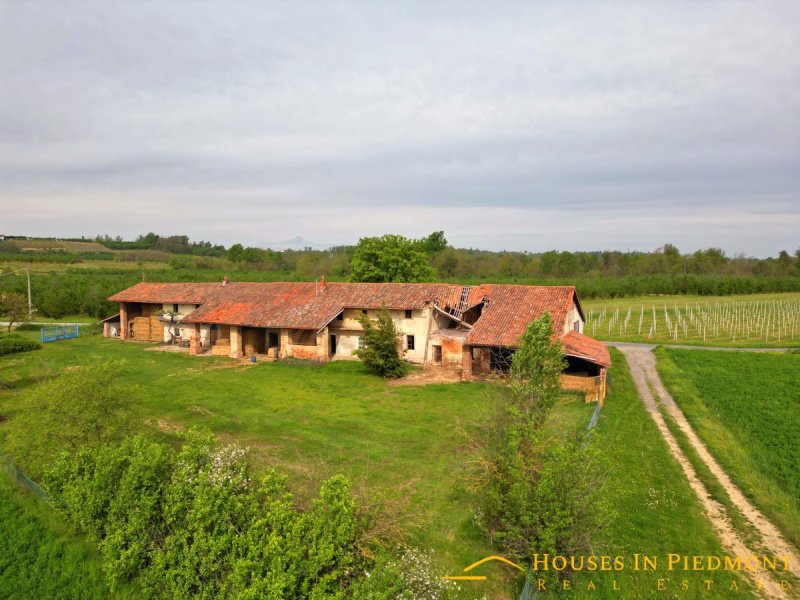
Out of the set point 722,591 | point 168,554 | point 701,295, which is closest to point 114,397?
point 168,554

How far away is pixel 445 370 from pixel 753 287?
262ft

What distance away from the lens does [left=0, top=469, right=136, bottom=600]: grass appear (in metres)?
10.1

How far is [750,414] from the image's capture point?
20828 mm

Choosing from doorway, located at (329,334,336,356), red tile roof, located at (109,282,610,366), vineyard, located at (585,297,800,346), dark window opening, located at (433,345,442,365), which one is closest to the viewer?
red tile roof, located at (109,282,610,366)

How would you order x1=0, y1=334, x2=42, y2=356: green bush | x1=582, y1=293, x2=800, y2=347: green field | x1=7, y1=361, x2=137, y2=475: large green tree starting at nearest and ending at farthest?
x1=7, y1=361, x2=137, y2=475: large green tree, x1=0, y1=334, x2=42, y2=356: green bush, x1=582, y1=293, x2=800, y2=347: green field

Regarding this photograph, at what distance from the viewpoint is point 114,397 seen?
44.7 feet

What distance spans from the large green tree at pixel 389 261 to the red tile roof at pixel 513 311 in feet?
51.0

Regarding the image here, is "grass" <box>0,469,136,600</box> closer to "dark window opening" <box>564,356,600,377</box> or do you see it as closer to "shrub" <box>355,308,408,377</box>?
"shrub" <box>355,308,408,377</box>

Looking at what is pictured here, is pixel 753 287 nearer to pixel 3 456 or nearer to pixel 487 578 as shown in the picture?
pixel 487 578

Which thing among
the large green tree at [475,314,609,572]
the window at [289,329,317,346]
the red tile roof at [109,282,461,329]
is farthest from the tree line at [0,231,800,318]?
the large green tree at [475,314,609,572]

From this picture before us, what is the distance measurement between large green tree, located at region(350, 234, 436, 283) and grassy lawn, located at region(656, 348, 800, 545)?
895 inches

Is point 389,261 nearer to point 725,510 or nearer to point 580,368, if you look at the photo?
point 580,368

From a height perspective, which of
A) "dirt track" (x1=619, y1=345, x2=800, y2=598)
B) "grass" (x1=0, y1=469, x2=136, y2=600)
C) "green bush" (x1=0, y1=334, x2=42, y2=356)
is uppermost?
"green bush" (x1=0, y1=334, x2=42, y2=356)

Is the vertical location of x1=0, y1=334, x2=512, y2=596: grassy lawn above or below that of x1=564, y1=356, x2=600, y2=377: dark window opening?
below
